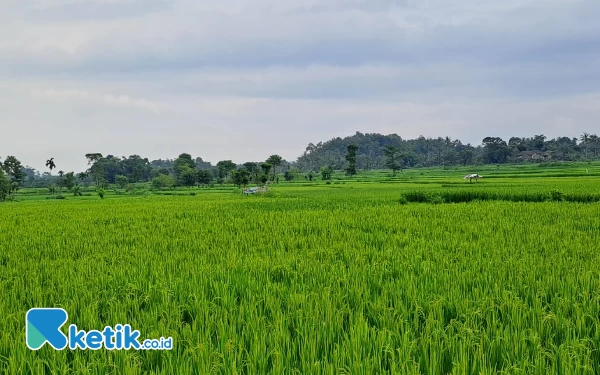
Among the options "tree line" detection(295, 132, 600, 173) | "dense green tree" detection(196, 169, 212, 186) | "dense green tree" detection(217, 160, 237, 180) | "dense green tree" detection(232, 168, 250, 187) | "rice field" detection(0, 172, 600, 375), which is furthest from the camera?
"tree line" detection(295, 132, 600, 173)

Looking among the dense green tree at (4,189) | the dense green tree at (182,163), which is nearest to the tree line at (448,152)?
the dense green tree at (182,163)

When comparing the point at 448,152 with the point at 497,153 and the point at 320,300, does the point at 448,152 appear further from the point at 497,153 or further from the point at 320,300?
the point at 320,300

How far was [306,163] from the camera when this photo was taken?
4929 inches

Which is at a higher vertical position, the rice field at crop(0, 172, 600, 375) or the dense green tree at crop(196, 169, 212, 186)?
the dense green tree at crop(196, 169, 212, 186)

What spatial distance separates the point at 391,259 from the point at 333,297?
204 cm

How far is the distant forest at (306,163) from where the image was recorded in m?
60.2

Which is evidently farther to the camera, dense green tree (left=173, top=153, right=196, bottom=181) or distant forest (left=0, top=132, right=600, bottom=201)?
dense green tree (left=173, top=153, right=196, bottom=181)

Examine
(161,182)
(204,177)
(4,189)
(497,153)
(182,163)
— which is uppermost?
(182,163)

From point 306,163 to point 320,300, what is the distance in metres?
122

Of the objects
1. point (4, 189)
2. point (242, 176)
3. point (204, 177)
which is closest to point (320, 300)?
point (242, 176)

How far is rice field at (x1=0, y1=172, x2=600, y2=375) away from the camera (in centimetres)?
233

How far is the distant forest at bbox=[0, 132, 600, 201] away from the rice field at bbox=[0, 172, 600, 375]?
129 ft

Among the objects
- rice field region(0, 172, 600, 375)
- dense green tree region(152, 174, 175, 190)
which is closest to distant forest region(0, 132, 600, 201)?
dense green tree region(152, 174, 175, 190)

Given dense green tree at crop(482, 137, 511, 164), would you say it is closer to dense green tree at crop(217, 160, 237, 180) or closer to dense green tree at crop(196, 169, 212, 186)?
dense green tree at crop(217, 160, 237, 180)
